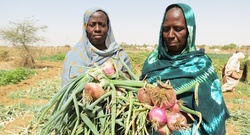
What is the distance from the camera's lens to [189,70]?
5.77 feet

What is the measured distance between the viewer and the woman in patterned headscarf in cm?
235

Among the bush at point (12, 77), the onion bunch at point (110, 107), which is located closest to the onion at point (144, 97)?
the onion bunch at point (110, 107)

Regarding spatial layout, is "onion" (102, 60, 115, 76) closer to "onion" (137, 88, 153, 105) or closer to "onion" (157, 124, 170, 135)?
"onion" (137, 88, 153, 105)

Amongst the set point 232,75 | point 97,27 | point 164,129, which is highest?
point 97,27

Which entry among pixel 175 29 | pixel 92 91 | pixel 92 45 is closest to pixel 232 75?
pixel 92 45

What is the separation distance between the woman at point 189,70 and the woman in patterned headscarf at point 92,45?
569 mm

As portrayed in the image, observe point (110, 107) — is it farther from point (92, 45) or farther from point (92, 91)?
point (92, 45)

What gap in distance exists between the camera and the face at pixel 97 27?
234 centimetres

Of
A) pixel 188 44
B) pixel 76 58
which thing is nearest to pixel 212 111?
pixel 188 44

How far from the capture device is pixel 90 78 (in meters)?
1.52

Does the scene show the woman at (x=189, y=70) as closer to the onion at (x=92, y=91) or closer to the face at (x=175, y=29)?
the face at (x=175, y=29)

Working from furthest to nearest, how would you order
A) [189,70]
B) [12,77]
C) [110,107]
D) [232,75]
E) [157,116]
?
[12,77], [232,75], [189,70], [110,107], [157,116]

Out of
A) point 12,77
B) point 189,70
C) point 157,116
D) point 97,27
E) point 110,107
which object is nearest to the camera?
point 157,116

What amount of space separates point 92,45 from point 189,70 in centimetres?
93
